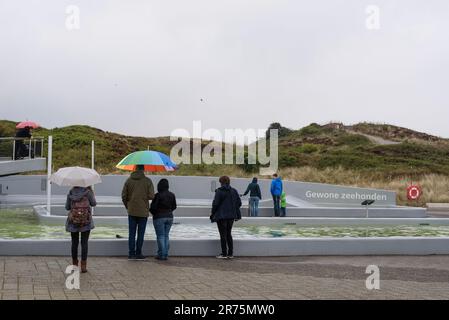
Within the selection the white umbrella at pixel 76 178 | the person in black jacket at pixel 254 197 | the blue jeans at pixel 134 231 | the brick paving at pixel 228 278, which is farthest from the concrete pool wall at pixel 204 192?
the white umbrella at pixel 76 178

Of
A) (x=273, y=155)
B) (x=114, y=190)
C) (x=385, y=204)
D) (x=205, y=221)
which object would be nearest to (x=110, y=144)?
(x=273, y=155)

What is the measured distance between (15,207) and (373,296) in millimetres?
22659

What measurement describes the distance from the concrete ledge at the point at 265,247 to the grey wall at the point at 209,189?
18.1 meters

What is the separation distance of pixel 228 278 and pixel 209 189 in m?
25.2

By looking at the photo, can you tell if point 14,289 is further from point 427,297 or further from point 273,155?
point 273,155

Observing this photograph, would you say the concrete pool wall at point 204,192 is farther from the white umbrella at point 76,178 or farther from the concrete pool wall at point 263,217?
the white umbrella at point 76,178

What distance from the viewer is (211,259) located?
46.6 feet

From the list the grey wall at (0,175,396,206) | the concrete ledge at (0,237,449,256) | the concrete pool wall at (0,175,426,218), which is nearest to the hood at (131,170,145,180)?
the concrete ledge at (0,237,449,256)

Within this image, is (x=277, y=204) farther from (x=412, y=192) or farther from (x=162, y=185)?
(x=412, y=192)

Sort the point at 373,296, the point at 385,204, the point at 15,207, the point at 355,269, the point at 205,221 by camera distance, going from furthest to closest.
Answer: the point at 385,204 → the point at 15,207 → the point at 205,221 → the point at 355,269 → the point at 373,296

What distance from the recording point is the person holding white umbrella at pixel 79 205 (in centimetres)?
1175

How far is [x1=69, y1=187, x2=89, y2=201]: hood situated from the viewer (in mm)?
11812

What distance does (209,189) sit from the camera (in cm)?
3666

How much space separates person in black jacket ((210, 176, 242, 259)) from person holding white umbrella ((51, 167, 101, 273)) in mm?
3310
